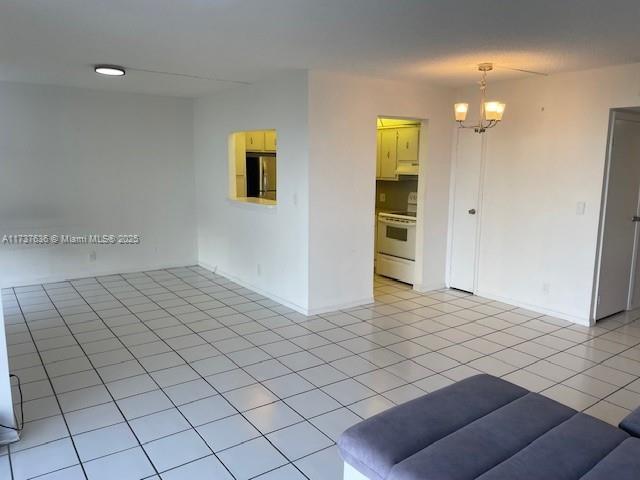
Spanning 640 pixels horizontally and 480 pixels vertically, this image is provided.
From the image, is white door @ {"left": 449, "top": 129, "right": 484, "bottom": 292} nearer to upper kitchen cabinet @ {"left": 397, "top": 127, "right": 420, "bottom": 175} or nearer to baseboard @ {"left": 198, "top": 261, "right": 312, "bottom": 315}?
upper kitchen cabinet @ {"left": 397, "top": 127, "right": 420, "bottom": 175}

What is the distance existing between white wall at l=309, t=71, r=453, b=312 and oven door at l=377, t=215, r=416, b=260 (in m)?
0.53

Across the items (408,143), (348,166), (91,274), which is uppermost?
(408,143)

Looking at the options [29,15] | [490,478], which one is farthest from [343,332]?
[29,15]

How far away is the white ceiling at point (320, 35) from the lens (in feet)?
8.13

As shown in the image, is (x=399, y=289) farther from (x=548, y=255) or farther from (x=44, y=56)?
(x=44, y=56)

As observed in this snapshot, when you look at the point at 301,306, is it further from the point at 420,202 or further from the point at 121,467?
the point at 121,467

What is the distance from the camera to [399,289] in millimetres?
5582

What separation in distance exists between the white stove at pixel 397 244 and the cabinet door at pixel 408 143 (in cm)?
53

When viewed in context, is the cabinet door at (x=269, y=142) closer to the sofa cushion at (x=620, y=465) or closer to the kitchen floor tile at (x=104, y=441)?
the kitchen floor tile at (x=104, y=441)

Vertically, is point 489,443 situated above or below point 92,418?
above

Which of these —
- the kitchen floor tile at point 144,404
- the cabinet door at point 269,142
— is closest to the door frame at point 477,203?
the cabinet door at point 269,142

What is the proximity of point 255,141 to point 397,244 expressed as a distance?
2.46 meters

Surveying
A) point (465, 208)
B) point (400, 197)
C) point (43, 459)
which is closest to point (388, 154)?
point (400, 197)

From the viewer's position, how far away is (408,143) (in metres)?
5.76
